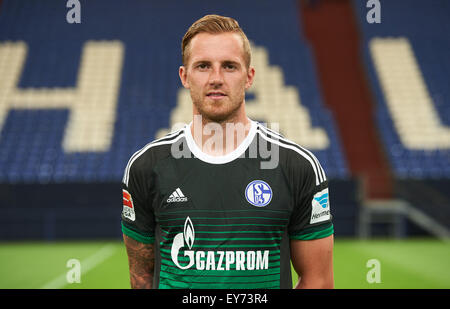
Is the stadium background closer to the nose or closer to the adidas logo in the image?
the adidas logo

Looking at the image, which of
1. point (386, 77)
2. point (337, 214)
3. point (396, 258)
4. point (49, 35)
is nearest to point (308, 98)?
point (386, 77)

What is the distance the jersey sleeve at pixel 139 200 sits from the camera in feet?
6.84

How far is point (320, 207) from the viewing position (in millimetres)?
2064

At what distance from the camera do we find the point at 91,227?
504 inches

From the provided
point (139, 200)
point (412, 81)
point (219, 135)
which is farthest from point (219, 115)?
point (412, 81)

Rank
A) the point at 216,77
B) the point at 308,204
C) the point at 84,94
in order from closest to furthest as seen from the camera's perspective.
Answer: the point at 216,77, the point at 308,204, the point at 84,94

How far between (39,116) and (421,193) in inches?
454

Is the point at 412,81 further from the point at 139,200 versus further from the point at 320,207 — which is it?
the point at 139,200

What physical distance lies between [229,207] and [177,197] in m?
0.22

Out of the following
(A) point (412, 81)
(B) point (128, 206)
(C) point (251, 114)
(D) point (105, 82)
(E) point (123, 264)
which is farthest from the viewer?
(A) point (412, 81)

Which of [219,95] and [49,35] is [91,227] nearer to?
[49,35]

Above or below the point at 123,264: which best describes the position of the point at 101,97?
above

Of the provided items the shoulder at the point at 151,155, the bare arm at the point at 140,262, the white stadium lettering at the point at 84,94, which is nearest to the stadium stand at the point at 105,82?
the white stadium lettering at the point at 84,94

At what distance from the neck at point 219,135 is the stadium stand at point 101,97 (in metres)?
10.9
